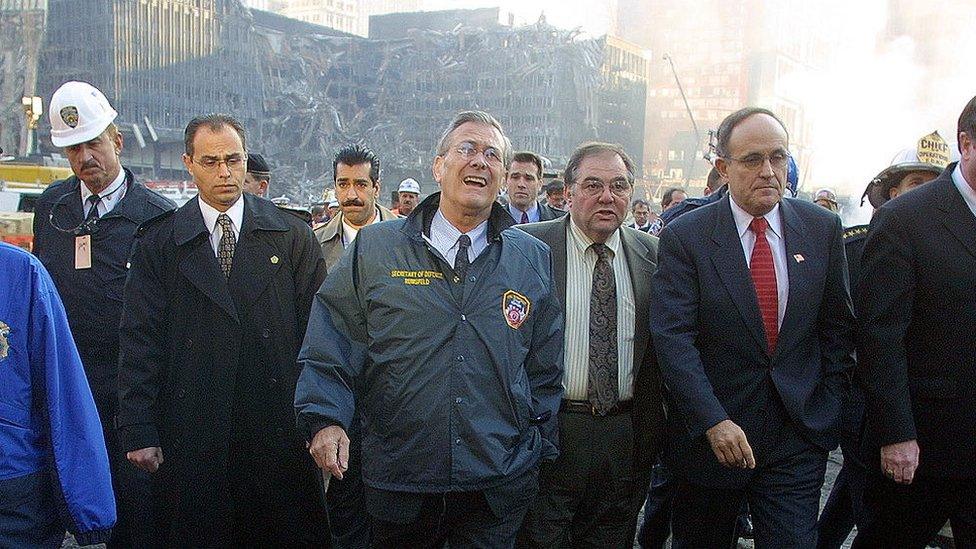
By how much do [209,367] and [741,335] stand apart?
2270 millimetres

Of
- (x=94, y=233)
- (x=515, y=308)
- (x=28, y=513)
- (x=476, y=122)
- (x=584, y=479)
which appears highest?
(x=476, y=122)

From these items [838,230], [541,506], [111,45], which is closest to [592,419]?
[541,506]

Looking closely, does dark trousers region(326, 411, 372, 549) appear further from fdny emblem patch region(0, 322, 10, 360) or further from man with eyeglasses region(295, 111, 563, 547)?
fdny emblem patch region(0, 322, 10, 360)

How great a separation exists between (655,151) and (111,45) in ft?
189

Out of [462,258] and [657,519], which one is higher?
[462,258]

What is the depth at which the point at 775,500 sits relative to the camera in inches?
137

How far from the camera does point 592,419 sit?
3.78 metres

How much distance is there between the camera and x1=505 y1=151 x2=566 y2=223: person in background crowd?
8320 millimetres

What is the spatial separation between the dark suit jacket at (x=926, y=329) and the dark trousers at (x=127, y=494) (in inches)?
126

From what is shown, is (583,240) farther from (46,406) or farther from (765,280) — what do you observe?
(46,406)

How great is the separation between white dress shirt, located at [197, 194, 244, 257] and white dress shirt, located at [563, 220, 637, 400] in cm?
154

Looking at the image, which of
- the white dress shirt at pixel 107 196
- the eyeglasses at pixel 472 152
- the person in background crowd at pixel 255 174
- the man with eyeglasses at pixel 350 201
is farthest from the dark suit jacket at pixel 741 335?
the person in background crowd at pixel 255 174

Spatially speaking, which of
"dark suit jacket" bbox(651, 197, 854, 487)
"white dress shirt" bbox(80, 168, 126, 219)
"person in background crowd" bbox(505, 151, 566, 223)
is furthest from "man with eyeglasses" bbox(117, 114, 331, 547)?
"person in background crowd" bbox(505, 151, 566, 223)

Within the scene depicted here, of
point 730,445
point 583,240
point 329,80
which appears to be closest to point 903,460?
point 730,445
